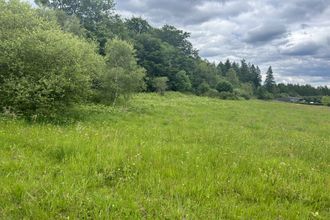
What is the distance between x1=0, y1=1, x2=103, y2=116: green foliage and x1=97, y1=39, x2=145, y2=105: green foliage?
12308mm

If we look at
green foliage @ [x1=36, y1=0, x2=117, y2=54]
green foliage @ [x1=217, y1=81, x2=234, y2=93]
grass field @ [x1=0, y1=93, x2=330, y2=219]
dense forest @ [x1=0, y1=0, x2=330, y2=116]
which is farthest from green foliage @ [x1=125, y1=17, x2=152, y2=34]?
grass field @ [x1=0, y1=93, x2=330, y2=219]

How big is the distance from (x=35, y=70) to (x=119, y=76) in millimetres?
15090

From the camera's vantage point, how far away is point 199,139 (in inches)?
522

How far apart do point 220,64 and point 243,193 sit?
173 meters

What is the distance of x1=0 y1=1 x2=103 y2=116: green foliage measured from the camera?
1433cm

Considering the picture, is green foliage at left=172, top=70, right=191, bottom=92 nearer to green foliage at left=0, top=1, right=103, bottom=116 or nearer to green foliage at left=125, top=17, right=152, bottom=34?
green foliage at left=125, top=17, right=152, bottom=34

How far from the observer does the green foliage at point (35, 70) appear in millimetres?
14328

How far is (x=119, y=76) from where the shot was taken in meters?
30.3

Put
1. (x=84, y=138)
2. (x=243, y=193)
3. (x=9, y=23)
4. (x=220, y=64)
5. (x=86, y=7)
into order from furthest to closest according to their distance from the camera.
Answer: (x=220, y=64) → (x=86, y=7) → (x=9, y=23) → (x=84, y=138) → (x=243, y=193)

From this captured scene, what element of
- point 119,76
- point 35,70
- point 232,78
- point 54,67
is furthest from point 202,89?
point 35,70

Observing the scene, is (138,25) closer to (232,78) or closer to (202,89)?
(202,89)

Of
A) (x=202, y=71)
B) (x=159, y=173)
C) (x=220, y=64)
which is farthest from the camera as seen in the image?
(x=220, y=64)

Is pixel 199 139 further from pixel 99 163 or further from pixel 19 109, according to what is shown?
pixel 19 109

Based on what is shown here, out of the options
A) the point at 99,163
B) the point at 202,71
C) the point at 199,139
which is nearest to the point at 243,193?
the point at 99,163
